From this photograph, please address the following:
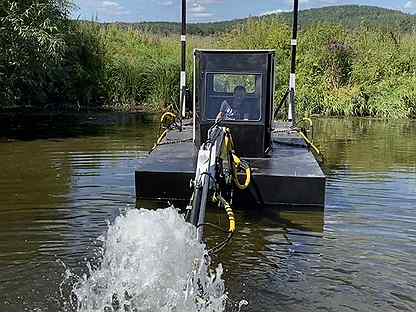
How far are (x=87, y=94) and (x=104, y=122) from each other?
16.5 feet

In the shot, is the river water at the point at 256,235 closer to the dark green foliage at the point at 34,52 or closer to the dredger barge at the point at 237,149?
the dredger barge at the point at 237,149

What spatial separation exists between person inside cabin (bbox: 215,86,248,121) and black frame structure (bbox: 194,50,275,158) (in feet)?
0.44

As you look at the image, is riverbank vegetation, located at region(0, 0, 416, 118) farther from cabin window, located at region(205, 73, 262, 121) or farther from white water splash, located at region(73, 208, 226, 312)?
white water splash, located at region(73, 208, 226, 312)

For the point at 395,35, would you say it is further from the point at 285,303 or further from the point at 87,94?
the point at 285,303

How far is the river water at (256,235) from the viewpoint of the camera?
6.58 m

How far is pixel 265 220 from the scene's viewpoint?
933 cm

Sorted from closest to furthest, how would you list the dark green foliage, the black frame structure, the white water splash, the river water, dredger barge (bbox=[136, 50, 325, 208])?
1. the white water splash
2. the river water
3. dredger barge (bbox=[136, 50, 325, 208])
4. the black frame structure
5. the dark green foliage

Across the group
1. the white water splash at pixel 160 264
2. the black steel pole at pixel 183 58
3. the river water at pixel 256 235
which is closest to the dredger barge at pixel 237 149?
the river water at pixel 256 235

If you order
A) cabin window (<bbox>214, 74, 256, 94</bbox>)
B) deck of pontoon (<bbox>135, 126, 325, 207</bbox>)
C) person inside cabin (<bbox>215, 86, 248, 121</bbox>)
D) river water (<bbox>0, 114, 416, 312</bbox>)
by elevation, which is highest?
cabin window (<bbox>214, 74, 256, 94</bbox>)

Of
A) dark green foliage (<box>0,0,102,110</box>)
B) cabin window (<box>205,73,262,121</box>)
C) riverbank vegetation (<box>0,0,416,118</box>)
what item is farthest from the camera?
riverbank vegetation (<box>0,0,416,118</box>)

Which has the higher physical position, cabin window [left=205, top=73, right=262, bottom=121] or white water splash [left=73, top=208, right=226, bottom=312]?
cabin window [left=205, top=73, right=262, bottom=121]

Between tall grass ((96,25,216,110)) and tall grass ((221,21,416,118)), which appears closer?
tall grass ((221,21,416,118))

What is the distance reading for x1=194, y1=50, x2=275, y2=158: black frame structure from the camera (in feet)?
35.8

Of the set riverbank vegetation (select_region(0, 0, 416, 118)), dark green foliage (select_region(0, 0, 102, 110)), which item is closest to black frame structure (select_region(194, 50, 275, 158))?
dark green foliage (select_region(0, 0, 102, 110))
